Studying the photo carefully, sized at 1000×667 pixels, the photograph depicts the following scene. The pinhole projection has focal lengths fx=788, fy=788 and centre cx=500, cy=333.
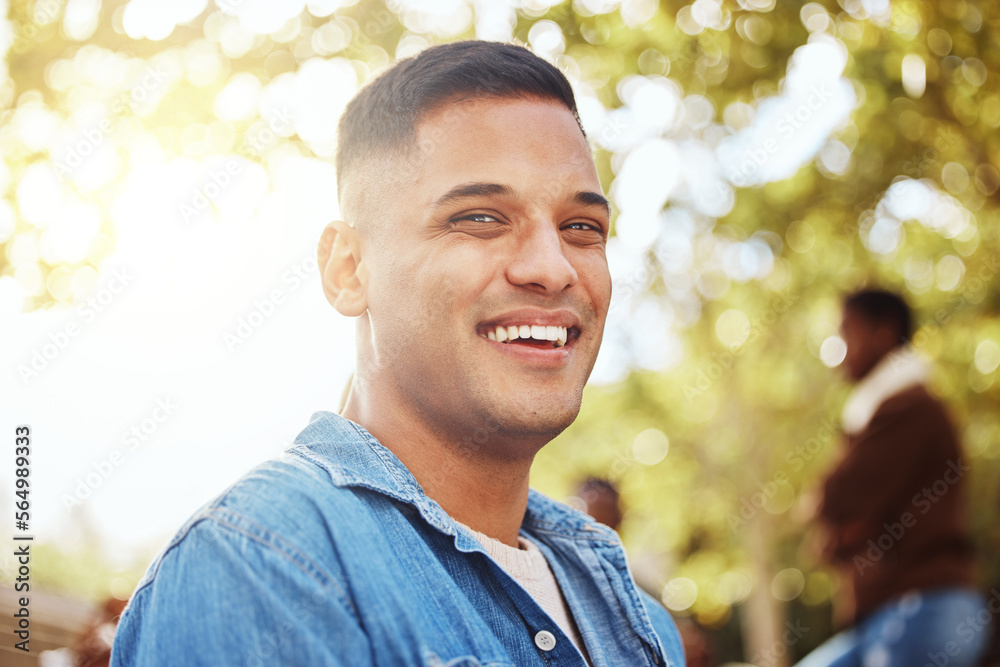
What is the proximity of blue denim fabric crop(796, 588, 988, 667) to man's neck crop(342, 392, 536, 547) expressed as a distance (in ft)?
10.2

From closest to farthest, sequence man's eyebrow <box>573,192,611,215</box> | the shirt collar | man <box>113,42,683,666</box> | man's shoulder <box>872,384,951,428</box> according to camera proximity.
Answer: man <box>113,42,683,666</box>
the shirt collar
man's eyebrow <box>573,192,611,215</box>
man's shoulder <box>872,384,951,428</box>

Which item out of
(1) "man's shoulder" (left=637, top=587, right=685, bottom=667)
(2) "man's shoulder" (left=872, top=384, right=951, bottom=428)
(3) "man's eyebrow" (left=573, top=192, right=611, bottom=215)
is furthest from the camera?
(2) "man's shoulder" (left=872, top=384, right=951, bottom=428)

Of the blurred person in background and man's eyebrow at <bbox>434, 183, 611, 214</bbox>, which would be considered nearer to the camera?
man's eyebrow at <bbox>434, 183, 611, 214</bbox>

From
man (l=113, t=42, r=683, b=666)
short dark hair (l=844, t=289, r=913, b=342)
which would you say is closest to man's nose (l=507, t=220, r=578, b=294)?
man (l=113, t=42, r=683, b=666)

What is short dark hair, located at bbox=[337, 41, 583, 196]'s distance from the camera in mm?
2080

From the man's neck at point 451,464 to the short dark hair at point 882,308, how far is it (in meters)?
3.51

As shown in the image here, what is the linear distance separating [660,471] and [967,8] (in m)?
10.1

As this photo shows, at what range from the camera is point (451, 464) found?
195 centimetres

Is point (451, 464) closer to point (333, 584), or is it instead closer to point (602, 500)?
point (333, 584)

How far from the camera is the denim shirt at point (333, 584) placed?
1317 mm

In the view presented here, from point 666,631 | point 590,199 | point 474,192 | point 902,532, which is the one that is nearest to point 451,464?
point 474,192

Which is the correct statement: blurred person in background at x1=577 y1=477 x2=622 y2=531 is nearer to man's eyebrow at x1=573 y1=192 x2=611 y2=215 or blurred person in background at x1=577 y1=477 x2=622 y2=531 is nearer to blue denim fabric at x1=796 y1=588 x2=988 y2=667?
blue denim fabric at x1=796 y1=588 x2=988 y2=667

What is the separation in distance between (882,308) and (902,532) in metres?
1.35

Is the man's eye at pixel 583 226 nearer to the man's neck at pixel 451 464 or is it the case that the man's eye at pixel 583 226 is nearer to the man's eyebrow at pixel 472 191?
the man's eyebrow at pixel 472 191
